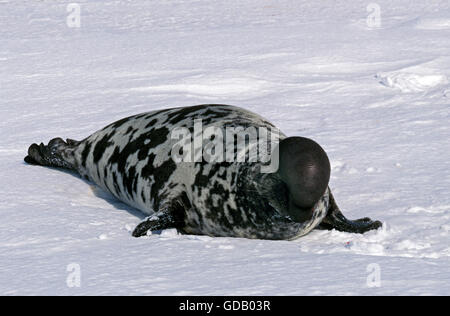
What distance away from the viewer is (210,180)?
3.65m

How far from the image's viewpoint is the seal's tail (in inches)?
185

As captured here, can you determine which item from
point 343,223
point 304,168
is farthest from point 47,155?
point 304,168

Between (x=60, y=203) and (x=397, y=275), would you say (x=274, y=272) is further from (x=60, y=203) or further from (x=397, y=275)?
(x=60, y=203)

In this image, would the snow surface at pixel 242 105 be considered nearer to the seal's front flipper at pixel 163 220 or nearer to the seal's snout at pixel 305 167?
the seal's front flipper at pixel 163 220

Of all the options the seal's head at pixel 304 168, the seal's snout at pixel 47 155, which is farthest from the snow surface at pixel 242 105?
the seal's head at pixel 304 168

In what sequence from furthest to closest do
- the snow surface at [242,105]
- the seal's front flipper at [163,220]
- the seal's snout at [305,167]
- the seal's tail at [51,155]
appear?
the seal's tail at [51,155], the seal's front flipper at [163,220], the seal's snout at [305,167], the snow surface at [242,105]

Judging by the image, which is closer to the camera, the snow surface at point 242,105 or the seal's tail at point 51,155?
the snow surface at point 242,105

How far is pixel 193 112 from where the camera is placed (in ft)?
13.7

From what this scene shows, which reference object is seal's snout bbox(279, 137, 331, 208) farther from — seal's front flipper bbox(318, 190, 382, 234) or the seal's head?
seal's front flipper bbox(318, 190, 382, 234)

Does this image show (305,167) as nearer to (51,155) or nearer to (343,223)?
(343,223)

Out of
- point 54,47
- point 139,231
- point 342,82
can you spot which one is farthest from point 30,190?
point 54,47

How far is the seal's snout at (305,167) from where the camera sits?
2.95 m

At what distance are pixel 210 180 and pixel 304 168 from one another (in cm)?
78

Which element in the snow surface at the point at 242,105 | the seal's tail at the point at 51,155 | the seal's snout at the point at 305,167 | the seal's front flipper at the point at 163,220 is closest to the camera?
the snow surface at the point at 242,105
